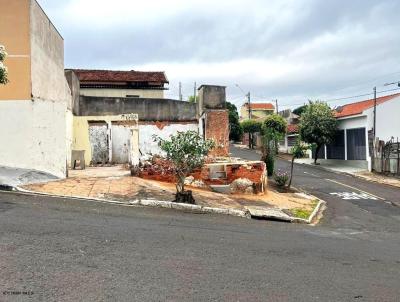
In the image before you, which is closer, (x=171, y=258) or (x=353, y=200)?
(x=171, y=258)

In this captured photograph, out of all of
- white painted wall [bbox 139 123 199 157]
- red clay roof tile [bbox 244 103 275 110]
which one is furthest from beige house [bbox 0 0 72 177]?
red clay roof tile [bbox 244 103 275 110]

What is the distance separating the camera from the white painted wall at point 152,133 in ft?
79.8

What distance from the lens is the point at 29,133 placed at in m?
14.4

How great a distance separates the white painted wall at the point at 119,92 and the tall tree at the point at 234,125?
25.1 m

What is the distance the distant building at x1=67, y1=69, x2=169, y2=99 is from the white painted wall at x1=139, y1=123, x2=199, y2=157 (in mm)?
13896

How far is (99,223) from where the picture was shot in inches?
360

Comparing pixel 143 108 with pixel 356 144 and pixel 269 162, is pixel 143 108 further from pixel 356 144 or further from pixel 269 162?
pixel 356 144

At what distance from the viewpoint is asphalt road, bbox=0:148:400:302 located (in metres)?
5.57

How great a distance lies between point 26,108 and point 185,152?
4.99 m

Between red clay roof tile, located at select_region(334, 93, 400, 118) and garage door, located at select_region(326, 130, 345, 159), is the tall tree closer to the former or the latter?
red clay roof tile, located at select_region(334, 93, 400, 118)

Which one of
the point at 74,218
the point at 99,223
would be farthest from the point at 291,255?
the point at 74,218

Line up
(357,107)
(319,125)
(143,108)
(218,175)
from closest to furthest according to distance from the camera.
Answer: (218,175) < (143,108) < (319,125) < (357,107)

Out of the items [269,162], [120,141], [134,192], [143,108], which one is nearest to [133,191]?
[134,192]

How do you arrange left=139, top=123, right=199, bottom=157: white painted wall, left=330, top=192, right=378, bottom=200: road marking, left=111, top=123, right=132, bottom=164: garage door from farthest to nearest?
1. left=139, top=123, right=199, bottom=157: white painted wall
2. left=111, top=123, right=132, bottom=164: garage door
3. left=330, top=192, right=378, bottom=200: road marking
